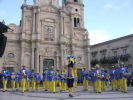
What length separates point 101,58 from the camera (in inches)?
1583

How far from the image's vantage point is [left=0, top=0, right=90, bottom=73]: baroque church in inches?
1105

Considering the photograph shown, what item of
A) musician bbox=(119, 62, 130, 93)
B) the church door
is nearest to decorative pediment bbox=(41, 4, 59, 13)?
the church door

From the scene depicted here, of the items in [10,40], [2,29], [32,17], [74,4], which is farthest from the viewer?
[74,4]

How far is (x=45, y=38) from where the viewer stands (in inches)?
1197

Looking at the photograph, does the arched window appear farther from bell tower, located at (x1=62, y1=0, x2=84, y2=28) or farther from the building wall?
the building wall

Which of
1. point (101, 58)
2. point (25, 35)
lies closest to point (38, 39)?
point (25, 35)

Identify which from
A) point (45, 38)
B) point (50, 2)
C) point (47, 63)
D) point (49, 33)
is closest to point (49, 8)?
point (50, 2)

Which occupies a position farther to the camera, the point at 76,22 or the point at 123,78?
the point at 76,22

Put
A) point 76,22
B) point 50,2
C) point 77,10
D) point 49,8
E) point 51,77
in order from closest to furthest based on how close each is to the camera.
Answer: point 51,77, point 49,8, point 50,2, point 76,22, point 77,10

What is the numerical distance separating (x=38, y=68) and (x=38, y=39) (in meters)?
4.64

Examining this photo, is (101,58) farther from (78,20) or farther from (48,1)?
(48,1)

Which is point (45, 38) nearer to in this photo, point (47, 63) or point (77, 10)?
point (47, 63)

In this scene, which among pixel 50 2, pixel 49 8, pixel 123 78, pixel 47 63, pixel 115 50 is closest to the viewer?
pixel 123 78

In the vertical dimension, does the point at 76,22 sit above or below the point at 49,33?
above
